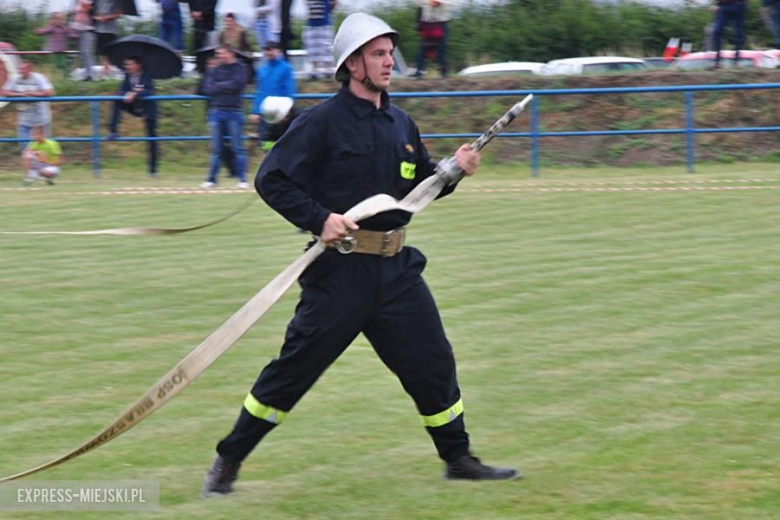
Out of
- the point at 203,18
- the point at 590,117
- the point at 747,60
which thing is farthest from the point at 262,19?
the point at 747,60

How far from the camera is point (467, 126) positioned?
2378 cm

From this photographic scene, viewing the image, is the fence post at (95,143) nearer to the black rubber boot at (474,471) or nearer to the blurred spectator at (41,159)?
the blurred spectator at (41,159)

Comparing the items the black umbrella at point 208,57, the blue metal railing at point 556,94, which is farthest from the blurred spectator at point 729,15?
the black umbrella at point 208,57

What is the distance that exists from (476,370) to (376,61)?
2.65m

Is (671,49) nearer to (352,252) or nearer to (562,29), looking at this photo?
(562,29)

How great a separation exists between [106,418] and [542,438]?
2005 mm

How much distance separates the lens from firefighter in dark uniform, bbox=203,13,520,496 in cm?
507

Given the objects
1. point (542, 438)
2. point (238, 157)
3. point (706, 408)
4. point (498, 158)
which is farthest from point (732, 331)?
point (498, 158)

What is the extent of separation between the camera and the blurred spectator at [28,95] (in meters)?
20.0

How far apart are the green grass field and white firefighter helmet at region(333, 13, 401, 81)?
5.24ft

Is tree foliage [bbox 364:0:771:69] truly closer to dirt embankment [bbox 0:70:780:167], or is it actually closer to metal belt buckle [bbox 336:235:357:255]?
dirt embankment [bbox 0:70:780:167]

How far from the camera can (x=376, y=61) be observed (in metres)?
5.10

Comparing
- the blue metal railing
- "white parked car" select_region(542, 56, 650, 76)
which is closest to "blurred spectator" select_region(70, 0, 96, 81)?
the blue metal railing

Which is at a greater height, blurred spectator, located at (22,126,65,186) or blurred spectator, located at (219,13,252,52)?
blurred spectator, located at (219,13,252,52)
